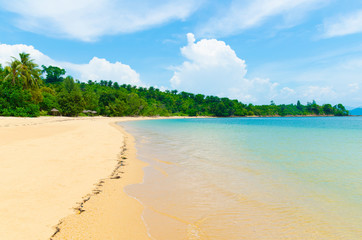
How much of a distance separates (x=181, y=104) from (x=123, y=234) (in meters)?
156

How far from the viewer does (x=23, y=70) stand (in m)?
46.0

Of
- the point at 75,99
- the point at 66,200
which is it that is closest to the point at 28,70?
the point at 75,99

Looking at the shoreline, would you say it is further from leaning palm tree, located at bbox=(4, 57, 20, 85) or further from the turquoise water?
leaning palm tree, located at bbox=(4, 57, 20, 85)

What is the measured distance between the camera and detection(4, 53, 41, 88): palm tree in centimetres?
4425

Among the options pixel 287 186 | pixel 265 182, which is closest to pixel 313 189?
pixel 287 186

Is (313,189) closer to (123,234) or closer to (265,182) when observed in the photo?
(265,182)

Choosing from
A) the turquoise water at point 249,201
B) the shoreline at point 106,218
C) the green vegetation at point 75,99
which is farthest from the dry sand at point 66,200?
the green vegetation at point 75,99

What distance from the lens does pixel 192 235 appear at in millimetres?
3625

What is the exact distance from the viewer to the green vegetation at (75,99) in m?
43.4

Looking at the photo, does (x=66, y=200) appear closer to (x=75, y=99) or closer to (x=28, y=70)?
→ (x=28, y=70)

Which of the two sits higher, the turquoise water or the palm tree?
the palm tree

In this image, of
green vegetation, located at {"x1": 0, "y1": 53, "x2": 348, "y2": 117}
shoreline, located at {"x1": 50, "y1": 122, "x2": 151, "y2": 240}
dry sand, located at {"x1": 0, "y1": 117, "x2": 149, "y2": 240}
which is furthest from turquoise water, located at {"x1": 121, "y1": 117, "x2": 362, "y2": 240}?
green vegetation, located at {"x1": 0, "y1": 53, "x2": 348, "y2": 117}

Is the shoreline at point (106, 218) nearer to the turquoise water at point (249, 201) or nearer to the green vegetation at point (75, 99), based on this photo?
the turquoise water at point (249, 201)

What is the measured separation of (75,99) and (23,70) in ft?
68.0
